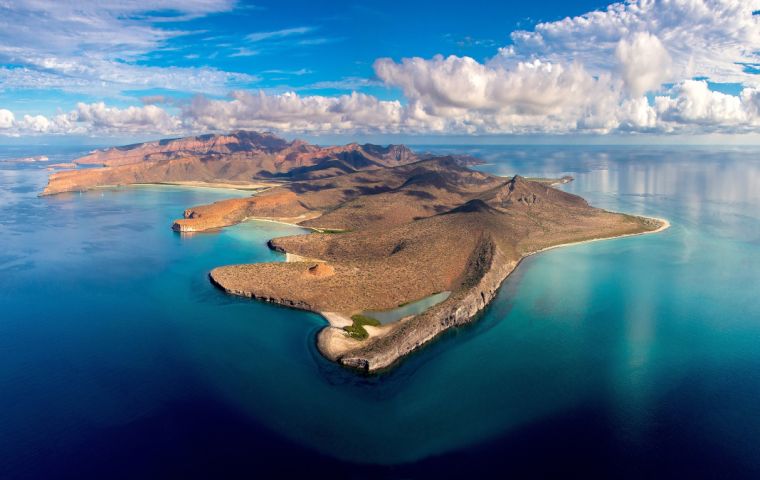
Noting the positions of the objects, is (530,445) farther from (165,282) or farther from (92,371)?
(165,282)

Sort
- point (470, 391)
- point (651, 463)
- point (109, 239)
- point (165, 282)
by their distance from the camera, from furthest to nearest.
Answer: point (109, 239) → point (165, 282) → point (470, 391) → point (651, 463)

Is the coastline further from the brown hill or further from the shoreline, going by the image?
the shoreline

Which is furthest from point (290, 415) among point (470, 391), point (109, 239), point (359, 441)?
point (109, 239)

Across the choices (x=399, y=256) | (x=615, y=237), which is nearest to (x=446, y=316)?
(x=399, y=256)

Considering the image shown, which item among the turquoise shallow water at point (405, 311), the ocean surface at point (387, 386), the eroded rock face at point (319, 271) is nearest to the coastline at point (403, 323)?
the ocean surface at point (387, 386)

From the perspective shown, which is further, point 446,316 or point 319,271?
point 319,271

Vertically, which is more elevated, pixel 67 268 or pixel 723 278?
pixel 67 268

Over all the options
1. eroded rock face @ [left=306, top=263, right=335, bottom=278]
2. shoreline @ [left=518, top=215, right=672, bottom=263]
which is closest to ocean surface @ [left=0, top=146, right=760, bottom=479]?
eroded rock face @ [left=306, top=263, right=335, bottom=278]

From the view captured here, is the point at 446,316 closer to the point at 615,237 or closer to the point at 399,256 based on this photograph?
the point at 399,256

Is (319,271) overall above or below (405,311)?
above
